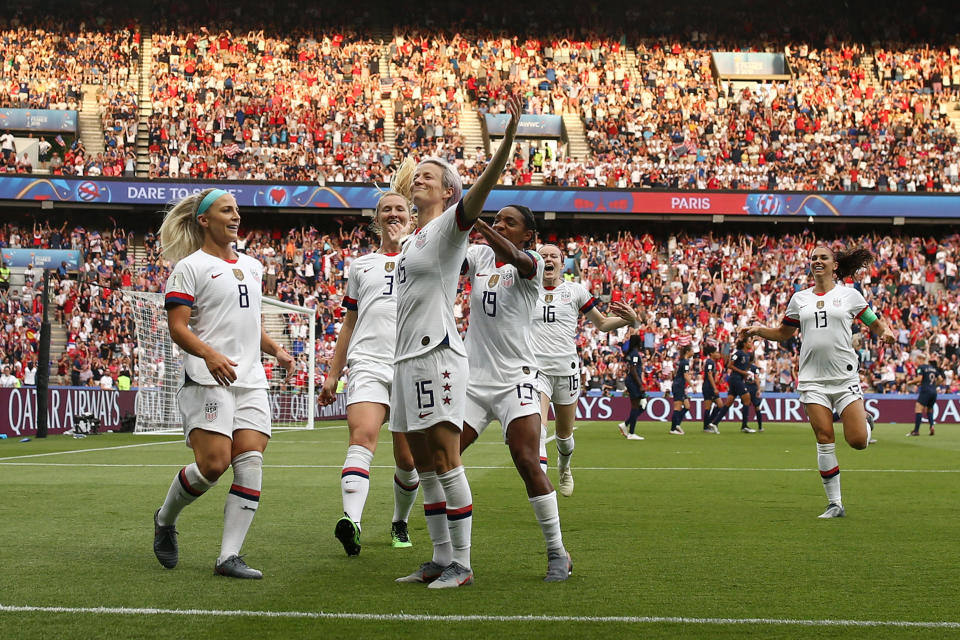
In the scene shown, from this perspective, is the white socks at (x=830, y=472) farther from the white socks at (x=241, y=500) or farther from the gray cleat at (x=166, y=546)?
the gray cleat at (x=166, y=546)

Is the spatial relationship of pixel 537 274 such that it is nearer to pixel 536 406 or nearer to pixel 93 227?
pixel 536 406

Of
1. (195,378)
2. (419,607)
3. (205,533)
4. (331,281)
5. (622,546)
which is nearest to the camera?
(419,607)

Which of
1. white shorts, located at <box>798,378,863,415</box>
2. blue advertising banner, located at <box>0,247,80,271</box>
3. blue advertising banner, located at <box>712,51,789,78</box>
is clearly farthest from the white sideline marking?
blue advertising banner, located at <box>712,51,789,78</box>

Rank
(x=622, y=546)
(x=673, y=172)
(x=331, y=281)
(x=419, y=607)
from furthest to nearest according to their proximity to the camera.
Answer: (x=673, y=172) < (x=331, y=281) < (x=622, y=546) < (x=419, y=607)

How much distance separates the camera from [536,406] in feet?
21.2

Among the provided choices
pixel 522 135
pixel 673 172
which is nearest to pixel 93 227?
pixel 522 135

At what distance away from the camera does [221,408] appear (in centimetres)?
618

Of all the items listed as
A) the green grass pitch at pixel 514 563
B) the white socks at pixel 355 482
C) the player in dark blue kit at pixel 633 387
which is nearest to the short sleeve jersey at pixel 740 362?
the player in dark blue kit at pixel 633 387

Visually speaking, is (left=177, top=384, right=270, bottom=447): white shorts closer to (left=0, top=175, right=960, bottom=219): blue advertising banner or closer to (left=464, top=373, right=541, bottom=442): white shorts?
(left=464, top=373, right=541, bottom=442): white shorts

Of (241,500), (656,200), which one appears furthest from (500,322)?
(656,200)

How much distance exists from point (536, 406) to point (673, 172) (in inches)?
1462

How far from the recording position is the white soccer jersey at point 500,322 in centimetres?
664

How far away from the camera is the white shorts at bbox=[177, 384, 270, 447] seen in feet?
20.2

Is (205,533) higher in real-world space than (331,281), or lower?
lower
